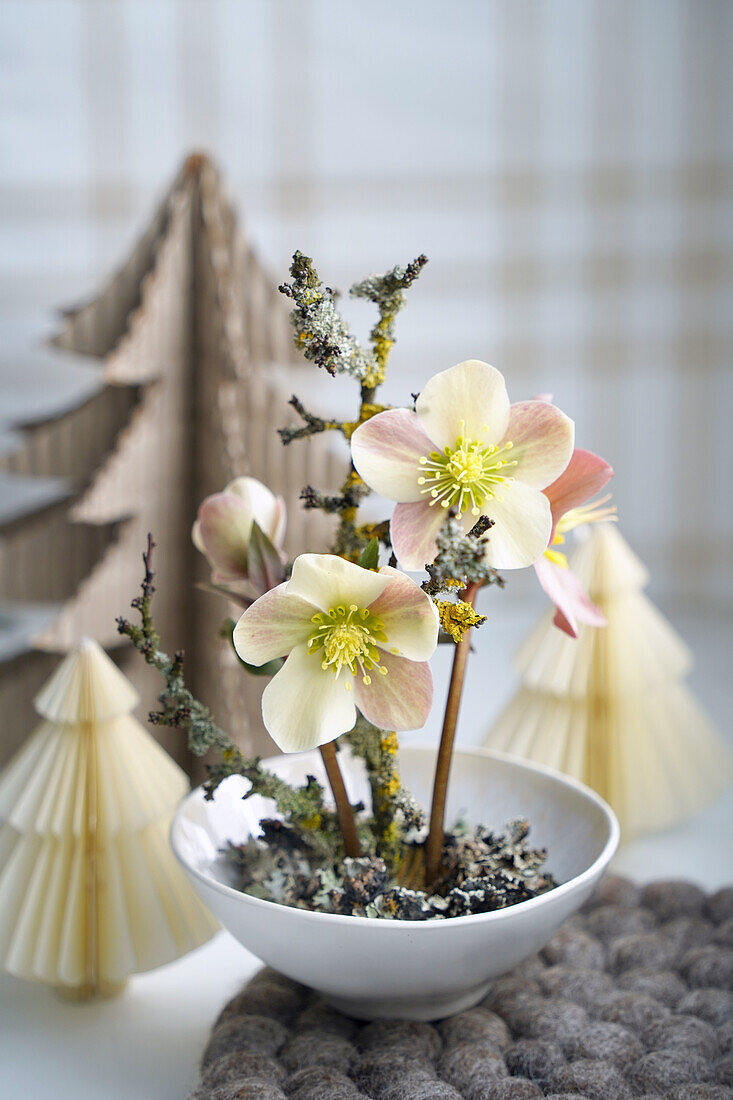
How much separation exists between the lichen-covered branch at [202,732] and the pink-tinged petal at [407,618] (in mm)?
87

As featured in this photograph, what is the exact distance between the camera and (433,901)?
0.40 metres

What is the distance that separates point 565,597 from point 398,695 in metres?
0.09

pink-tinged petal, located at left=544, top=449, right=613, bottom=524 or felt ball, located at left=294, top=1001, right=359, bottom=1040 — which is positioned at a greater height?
pink-tinged petal, located at left=544, top=449, right=613, bottom=524

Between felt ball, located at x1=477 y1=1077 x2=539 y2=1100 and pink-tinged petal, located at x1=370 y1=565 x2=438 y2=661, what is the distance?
6.8 inches

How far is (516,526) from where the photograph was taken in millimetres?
356

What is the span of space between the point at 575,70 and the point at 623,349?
355mm

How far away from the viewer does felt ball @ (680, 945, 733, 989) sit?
1.52 ft

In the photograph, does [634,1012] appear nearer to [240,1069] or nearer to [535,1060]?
[535,1060]

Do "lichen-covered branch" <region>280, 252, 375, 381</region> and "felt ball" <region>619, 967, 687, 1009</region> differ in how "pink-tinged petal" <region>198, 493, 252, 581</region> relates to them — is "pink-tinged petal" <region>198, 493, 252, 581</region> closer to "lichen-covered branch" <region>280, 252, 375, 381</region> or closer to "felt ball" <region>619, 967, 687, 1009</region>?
"lichen-covered branch" <region>280, 252, 375, 381</region>

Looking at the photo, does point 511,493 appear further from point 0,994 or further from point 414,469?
point 0,994

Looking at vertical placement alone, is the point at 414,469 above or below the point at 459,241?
below

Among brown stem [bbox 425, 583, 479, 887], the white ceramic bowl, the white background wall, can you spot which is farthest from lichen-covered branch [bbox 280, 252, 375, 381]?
the white background wall

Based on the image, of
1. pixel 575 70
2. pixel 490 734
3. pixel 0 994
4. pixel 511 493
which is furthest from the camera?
pixel 575 70

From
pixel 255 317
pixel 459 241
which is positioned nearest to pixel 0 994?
pixel 255 317
